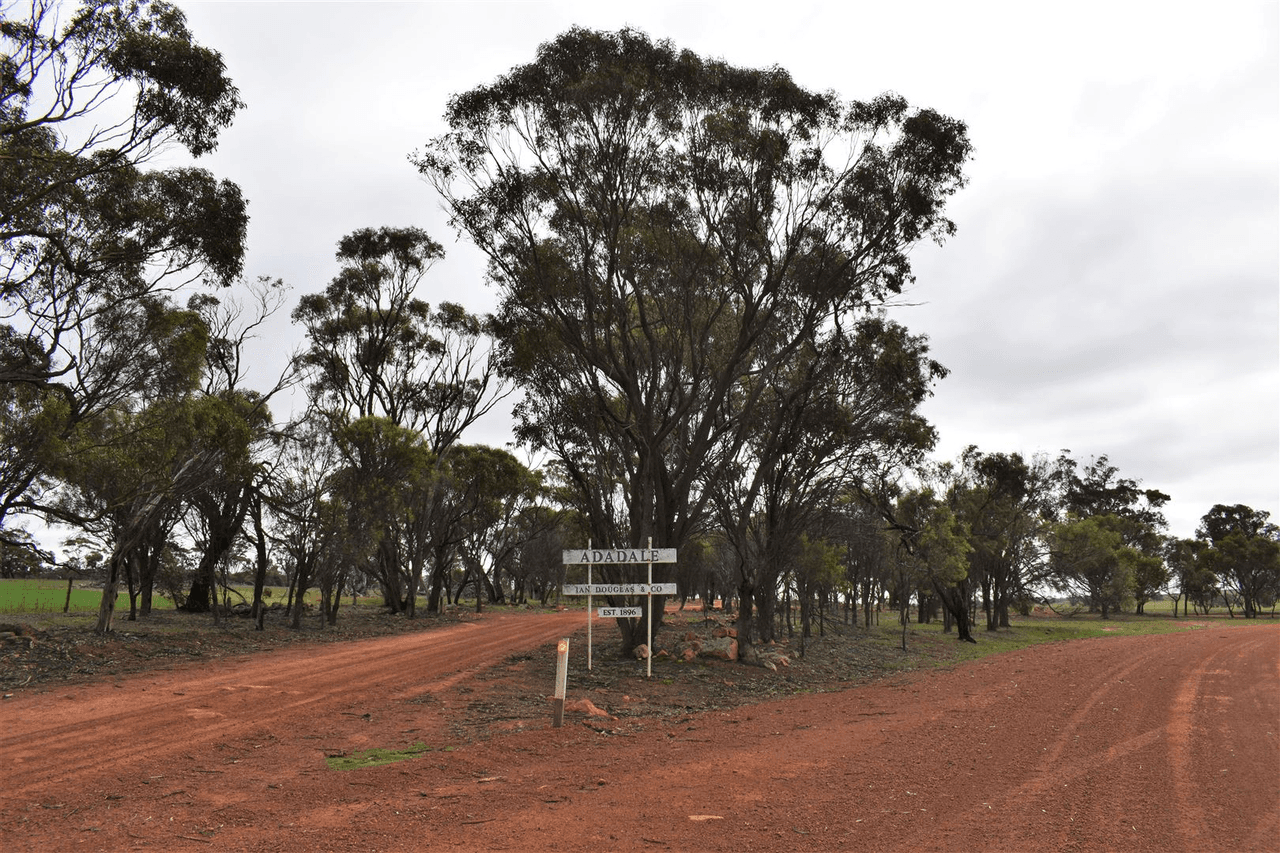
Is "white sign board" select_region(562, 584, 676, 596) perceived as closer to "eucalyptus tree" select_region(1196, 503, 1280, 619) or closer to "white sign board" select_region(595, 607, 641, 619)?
"white sign board" select_region(595, 607, 641, 619)

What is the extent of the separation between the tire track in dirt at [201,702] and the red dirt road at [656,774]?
64 millimetres

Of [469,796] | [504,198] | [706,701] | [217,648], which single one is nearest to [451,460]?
[217,648]

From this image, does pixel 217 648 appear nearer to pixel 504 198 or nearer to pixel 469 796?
pixel 504 198

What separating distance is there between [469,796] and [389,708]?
217 inches

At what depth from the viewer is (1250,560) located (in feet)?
215

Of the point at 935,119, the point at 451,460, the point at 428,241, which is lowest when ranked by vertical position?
the point at 451,460

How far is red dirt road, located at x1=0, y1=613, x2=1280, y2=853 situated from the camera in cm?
621

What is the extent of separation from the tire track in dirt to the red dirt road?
0.06 m

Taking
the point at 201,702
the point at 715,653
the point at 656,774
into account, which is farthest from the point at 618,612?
the point at 656,774

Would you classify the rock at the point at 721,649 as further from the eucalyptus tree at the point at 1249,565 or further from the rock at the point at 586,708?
the eucalyptus tree at the point at 1249,565

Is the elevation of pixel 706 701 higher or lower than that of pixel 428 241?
lower

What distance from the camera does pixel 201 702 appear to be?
12.2 meters

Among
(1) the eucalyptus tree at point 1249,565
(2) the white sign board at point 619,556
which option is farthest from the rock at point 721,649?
(1) the eucalyptus tree at point 1249,565

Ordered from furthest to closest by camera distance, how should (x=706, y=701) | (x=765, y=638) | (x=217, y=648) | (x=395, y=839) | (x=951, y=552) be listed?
1. (x=951, y=552)
2. (x=765, y=638)
3. (x=217, y=648)
4. (x=706, y=701)
5. (x=395, y=839)
